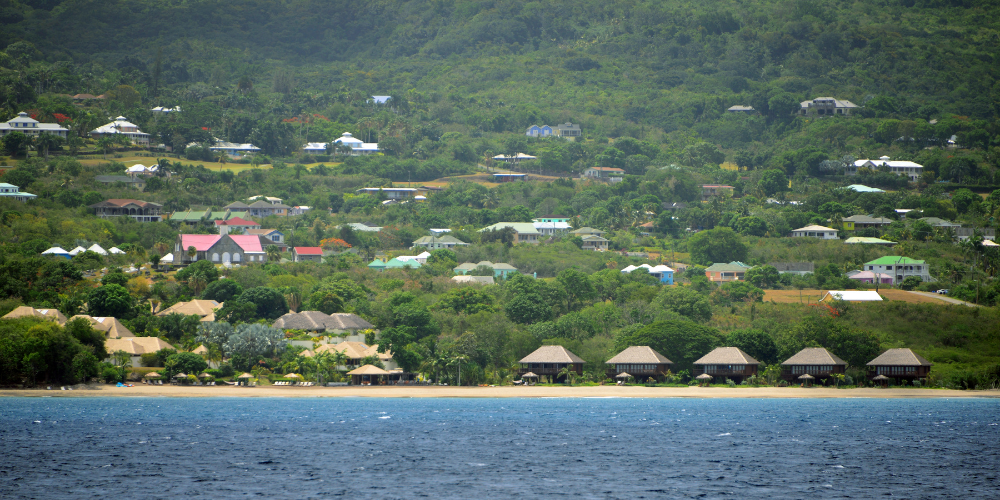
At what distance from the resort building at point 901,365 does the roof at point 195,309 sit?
51.6m

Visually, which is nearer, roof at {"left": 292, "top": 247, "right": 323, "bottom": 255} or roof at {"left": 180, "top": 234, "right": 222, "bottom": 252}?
roof at {"left": 180, "top": 234, "right": 222, "bottom": 252}

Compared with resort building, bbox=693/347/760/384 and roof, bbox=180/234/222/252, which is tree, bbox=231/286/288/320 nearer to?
roof, bbox=180/234/222/252

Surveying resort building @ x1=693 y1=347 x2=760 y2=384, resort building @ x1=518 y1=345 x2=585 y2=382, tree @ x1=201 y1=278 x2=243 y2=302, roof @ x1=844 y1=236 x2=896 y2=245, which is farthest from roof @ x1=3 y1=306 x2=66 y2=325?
roof @ x1=844 y1=236 x2=896 y2=245

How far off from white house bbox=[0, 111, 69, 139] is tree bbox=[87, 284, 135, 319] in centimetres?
6436

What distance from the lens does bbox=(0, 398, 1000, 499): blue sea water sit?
110 feet

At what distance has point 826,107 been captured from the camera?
187375 mm

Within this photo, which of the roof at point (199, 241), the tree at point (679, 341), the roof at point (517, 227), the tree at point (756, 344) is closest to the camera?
the tree at point (679, 341)

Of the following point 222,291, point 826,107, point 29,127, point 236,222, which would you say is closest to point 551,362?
point 222,291

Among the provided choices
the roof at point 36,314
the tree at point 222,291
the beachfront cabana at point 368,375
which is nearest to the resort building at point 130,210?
the tree at point 222,291

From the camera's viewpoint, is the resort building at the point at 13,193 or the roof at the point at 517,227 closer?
the resort building at the point at 13,193

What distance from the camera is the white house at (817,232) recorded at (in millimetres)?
122188

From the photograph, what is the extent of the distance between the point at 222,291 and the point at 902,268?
7129 centimetres

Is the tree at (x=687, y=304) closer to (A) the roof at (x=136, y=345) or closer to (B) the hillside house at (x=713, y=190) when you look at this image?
(A) the roof at (x=136, y=345)

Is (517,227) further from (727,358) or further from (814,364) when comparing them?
(814,364)
